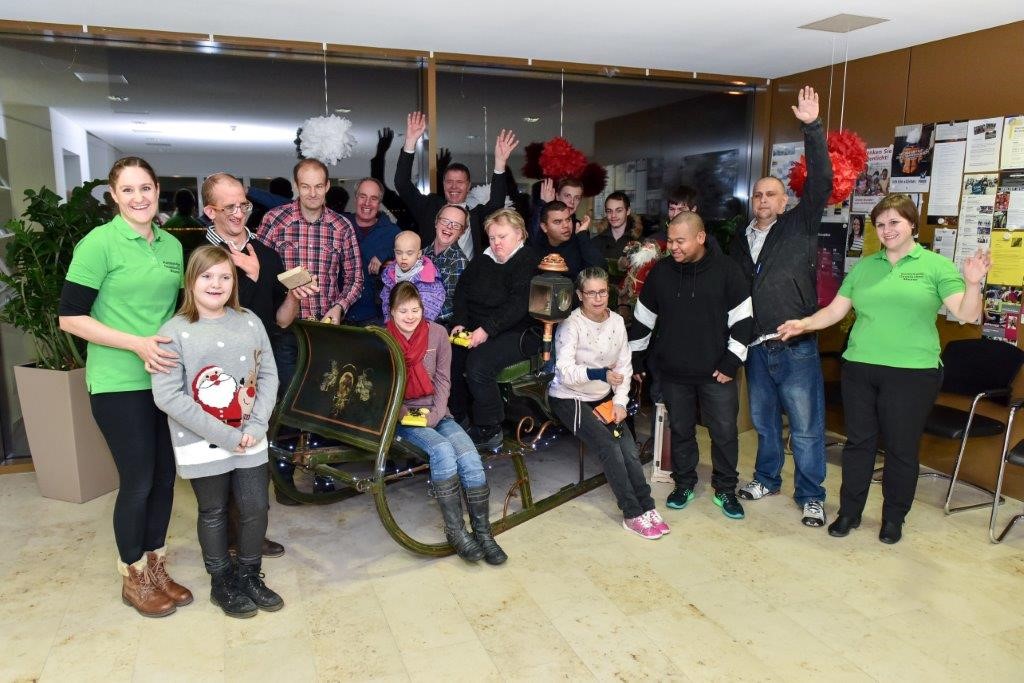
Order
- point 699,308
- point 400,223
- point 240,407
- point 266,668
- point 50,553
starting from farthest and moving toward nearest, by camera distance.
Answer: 1. point 400,223
2. point 699,308
3. point 50,553
4. point 240,407
5. point 266,668

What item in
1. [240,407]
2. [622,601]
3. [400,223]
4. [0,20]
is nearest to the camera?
[240,407]

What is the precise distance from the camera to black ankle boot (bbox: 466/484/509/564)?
3369 mm

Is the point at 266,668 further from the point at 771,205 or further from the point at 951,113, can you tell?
the point at 951,113

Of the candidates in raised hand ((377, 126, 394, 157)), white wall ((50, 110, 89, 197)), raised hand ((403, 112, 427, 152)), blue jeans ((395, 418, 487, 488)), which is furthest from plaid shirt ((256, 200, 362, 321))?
white wall ((50, 110, 89, 197))

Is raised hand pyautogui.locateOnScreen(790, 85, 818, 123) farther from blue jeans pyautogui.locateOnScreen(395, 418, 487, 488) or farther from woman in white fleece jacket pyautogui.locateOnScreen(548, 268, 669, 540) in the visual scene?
blue jeans pyautogui.locateOnScreen(395, 418, 487, 488)

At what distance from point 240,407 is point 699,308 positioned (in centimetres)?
215

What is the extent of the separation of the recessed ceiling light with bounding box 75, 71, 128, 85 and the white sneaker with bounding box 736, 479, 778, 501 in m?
4.18

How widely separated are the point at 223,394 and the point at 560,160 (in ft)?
Answer: 10.2

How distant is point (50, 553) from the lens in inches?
137

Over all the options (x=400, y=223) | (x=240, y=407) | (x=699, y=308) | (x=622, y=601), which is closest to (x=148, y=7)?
(x=400, y=223)

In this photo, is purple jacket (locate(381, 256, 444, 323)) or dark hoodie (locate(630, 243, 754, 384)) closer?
dark hoodie (locate(630, 243, 754, 384))

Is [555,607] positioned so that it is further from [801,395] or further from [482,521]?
[801,395]

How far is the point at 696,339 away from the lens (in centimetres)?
379

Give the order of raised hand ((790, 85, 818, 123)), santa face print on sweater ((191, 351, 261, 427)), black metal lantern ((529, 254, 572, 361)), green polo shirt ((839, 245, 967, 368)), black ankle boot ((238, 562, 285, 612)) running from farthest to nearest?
1. black metal lantern ((529, 254, 572, 361))
2. raised hand ((790, 85, 818, 123))
3. green polo shirt ((839, 245, 967, 368))
4. black ankle boot ((238, 562, 285, 612))
5. santa face print on sweater ((191, 351, 261, 427))
